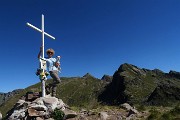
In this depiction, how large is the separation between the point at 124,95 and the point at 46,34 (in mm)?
150138

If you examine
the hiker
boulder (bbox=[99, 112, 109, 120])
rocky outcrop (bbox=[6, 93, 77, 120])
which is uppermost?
the hiker

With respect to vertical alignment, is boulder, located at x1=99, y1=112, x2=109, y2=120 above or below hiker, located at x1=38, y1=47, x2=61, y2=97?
below

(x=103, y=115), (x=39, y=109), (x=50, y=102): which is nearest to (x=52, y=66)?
(x=50, y=102)

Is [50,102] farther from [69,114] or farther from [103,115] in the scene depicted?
[103,115]

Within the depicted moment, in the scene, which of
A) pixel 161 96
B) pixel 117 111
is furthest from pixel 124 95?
pixel 117 111

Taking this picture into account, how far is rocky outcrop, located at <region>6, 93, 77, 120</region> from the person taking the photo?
755 inches

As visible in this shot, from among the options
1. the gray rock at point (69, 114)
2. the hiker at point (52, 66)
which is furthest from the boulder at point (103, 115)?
the hiker at point (52, 66)

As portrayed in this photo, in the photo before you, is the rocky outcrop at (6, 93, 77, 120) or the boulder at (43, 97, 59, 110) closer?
the rocky outcrop at (6, 93, 77, 120)

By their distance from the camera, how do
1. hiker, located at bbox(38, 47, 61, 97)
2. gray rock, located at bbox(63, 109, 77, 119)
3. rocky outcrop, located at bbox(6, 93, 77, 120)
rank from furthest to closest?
1. hiker, located at bbox(38, 47, 61, 97)
2. gray rock, located at bbox(63, 109, 77, 119)
3. rocky outcrop, located at bbox(6, 93, 77, 120)

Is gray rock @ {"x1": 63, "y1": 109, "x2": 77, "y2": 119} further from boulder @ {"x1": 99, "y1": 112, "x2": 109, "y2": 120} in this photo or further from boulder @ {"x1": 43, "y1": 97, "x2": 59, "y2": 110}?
boulder @ {"x1": 99, "y1": 112, "x2": 109, "y2": 120}

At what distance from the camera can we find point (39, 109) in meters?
19.4

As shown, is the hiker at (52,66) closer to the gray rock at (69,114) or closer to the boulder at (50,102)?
the boulder at (50,102)

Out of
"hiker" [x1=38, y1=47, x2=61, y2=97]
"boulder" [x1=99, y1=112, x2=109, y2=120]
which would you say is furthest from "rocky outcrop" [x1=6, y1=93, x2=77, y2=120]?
"boulder" [x1=99, y1=112, x2=109, y2=120]

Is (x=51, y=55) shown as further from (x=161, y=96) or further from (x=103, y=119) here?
(x=161, y=96)
